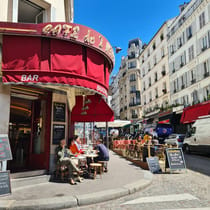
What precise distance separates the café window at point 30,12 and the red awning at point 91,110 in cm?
395

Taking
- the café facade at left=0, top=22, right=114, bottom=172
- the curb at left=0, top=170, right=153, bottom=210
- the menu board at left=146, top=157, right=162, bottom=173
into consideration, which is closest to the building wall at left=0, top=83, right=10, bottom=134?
the café facade at left=0, top=22, right=114, bottom=172

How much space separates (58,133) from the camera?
7.50 meters

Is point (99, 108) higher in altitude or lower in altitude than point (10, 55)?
lower

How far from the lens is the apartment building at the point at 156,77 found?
103 feet

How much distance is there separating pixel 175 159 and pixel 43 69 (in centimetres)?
612

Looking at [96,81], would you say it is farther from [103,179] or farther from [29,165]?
[29,165]

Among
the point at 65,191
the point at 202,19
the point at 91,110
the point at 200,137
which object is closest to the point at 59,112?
the point at 65,191

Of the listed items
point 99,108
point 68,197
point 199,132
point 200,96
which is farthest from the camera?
point 200,96

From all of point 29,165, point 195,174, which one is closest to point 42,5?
point 29,165

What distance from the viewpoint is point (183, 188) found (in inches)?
241

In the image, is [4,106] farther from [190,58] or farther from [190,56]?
[190,56]

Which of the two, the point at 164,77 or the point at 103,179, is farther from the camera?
the point at 164,77

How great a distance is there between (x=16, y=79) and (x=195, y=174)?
7191 millimetres

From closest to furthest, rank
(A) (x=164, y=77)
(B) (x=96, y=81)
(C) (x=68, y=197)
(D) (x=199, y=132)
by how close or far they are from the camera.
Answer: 1. (C) (x=68, y=197)
2. (B) (x=96, y=81)
3. (D) (x=199, y=132)
4. (A) (x=164, y=77)
